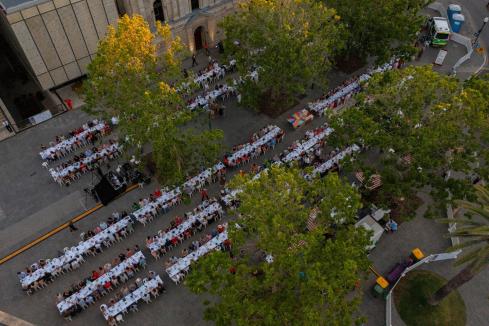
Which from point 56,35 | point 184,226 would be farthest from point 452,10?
point 56,35

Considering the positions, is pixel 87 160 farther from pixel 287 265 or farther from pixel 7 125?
pixel 287 265

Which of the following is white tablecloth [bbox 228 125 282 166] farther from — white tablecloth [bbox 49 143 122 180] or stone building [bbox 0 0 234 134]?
stone building [bbox 0 0 234 134]

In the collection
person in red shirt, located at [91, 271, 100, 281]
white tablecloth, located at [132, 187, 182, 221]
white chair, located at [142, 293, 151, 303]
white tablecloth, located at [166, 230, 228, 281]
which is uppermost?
white tablecloth, located at [132, 187, 182, 221]

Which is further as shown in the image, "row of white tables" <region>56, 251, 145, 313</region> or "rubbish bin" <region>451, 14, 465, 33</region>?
"rubbish bin" <region>451, 14, 465, 33</region>

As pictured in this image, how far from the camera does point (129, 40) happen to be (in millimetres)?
30766

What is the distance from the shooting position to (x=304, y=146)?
37062 millimetres

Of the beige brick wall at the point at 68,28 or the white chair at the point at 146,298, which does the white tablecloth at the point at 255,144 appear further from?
the beige brick wall at the point at 68,28

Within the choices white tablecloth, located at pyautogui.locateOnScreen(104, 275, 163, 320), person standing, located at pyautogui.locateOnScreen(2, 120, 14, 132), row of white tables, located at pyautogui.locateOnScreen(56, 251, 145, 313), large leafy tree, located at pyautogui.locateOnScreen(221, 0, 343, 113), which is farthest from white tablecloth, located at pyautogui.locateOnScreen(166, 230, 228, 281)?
person standing, located at pyautogui.locateOnScreen(2, 120, 14, 132)

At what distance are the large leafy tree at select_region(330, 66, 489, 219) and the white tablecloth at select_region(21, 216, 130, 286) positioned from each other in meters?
17.1

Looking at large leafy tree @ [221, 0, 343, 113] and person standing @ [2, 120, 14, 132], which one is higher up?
large leafy tree @ [221, 0, 343, 113]

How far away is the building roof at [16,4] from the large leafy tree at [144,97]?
962cm

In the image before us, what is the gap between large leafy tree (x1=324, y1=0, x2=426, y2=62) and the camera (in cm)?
3928

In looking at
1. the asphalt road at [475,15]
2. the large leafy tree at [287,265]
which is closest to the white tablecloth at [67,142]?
the large leafy tree at [287,265]

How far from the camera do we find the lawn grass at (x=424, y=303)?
2897 centimetres
